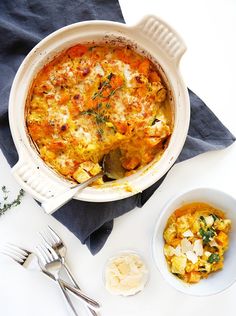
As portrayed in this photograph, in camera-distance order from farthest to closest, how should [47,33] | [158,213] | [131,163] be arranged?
[158,213] < [47,33] < [131,163]

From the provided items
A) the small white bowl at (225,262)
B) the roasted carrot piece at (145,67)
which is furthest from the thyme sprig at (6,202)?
the roasted carrot piece at (145,67)

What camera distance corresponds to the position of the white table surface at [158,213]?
9.51ft

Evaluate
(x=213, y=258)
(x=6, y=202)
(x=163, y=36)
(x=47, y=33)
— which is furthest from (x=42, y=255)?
(x=163, y=36)

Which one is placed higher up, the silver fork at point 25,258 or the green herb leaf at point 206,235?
the green herb leaf at point 206,235

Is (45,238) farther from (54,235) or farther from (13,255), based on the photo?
(13,255)

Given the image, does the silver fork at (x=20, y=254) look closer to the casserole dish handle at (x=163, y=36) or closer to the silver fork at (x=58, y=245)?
the silver fork at (x=58, y=245)

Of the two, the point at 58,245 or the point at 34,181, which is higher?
the point at 34,181

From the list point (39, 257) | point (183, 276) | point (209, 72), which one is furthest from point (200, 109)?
point (39, 257)

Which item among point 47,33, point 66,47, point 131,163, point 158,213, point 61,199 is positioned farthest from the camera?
point 158,213

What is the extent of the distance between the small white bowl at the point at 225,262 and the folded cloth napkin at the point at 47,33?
0.18 metres

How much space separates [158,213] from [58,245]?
656 millimetres

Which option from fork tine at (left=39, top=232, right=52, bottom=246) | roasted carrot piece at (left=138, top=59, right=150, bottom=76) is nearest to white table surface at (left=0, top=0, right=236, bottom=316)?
fork tine at (left=39, top=232, right=52, bottom=246)

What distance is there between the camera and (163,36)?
2.37 metres

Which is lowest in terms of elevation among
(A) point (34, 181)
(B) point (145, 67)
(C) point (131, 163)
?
(A) point (34, 181)
